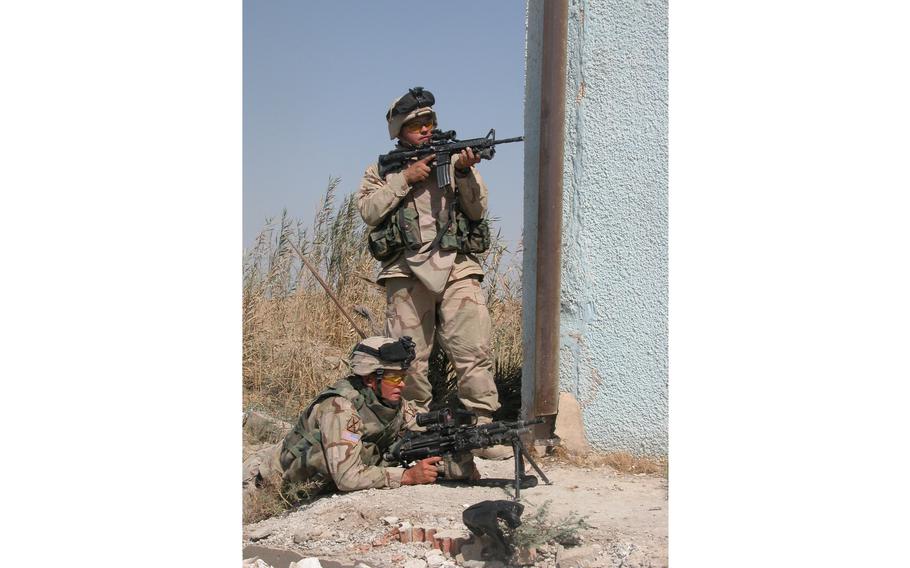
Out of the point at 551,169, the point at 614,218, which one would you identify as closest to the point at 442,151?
the point at 551,169

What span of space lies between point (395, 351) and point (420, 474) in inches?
23.3

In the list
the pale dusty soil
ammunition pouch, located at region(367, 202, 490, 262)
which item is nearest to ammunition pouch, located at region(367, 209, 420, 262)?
ammunition pouch, located at region(367, 202, 490, 262)

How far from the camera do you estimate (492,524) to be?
3676mm

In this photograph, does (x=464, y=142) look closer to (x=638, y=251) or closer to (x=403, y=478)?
(x=638, y=251)

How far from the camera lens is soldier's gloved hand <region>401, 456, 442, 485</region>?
445cm

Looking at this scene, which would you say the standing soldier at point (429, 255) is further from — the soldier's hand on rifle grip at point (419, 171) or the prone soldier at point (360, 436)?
the prone soldier at point (360, 436)

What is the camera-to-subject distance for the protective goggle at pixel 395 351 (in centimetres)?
460

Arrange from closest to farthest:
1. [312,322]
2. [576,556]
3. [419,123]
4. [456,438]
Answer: [576,556] < [456,438] < [419,123] < [312,322]

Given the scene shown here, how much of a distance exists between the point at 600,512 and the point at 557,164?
5.29 ft

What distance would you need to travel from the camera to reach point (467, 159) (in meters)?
4.68

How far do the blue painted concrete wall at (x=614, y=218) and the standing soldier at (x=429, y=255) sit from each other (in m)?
0.42

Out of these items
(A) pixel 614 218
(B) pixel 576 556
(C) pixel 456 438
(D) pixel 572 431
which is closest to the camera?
(B) pixel 576 556

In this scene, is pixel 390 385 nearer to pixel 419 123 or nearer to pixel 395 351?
pixel 395 351

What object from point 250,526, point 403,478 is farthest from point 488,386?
point 250,526
